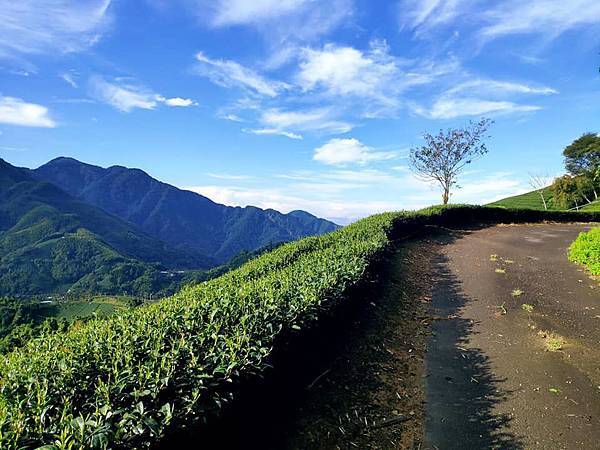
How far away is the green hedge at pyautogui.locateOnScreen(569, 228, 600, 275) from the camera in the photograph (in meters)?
10.6

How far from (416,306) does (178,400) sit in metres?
6.23

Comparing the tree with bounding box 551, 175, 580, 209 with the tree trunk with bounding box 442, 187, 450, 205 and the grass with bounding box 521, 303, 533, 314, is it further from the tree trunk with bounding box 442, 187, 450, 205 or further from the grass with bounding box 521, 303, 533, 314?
the grass with bounding box 521, 303, 533, 314

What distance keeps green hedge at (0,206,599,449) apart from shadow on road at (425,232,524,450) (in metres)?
1.73

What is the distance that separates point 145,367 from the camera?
275 cm

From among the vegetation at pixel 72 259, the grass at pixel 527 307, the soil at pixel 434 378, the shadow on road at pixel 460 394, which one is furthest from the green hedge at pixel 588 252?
the vegetation at pixel 72 259

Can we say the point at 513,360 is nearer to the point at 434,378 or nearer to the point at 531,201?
the point at 434,378

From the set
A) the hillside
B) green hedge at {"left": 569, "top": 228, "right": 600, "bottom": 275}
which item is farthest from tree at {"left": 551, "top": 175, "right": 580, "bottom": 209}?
green hedge at {"left": 569, "top": 228, "right": 600, "bottom": 275}

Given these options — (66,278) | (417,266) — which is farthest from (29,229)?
(417,266)

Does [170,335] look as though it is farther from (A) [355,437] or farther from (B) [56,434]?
(A) [355,437]

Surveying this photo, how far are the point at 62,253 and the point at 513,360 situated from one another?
534ft

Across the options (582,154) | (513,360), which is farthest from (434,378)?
(582,154)

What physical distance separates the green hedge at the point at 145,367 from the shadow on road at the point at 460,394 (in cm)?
173

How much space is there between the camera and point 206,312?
14.0 ft

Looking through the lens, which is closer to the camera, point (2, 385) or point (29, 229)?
point (2, 385)
